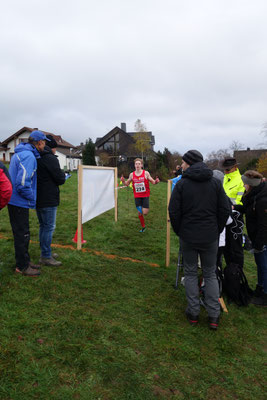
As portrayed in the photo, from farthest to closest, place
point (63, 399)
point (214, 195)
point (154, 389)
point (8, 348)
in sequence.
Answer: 1. point (214, 195)
2. point (8, 348)
3. point (154, 389)
4. point (63, 399)

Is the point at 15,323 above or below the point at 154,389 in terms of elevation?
above

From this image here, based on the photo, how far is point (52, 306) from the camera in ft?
10.9

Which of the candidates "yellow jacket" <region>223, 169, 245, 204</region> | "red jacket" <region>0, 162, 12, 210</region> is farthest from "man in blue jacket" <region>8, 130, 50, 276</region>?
"yellow jacket" <region>223, 169, 245, 204</region>

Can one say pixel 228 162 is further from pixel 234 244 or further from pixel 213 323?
pixel 213 323

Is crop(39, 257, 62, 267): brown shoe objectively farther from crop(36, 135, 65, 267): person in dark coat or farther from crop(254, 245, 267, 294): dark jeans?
crop(254, 245, 267, 294): dark jeans

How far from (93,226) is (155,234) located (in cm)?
182

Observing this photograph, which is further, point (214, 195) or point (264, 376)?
point (214, 195)

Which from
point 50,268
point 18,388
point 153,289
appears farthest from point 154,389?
point 50,268

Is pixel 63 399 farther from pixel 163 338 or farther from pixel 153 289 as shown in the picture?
pixel 153 289

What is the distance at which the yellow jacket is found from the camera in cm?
483

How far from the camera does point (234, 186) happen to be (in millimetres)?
4883

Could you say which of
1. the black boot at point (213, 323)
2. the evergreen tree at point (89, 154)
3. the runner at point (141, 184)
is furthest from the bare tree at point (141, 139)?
the black boot at point (213, 323)

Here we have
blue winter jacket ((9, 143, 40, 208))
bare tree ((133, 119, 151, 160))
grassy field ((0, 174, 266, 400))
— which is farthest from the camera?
bare tree ((133, 119, 151, 160))

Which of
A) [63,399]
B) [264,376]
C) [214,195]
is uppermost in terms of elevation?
[214,195]
